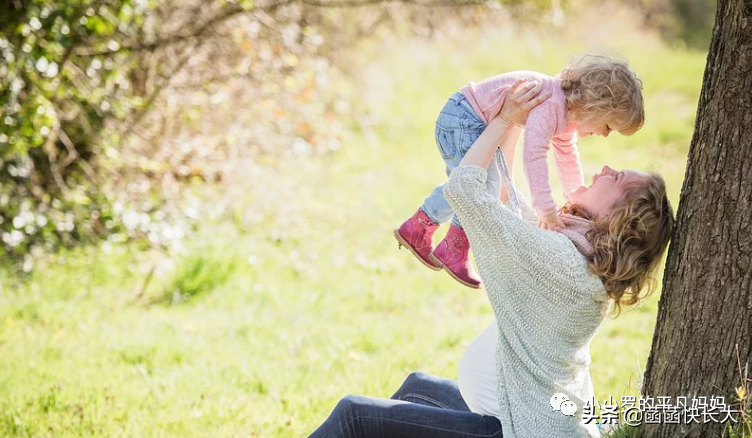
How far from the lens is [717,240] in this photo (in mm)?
2145

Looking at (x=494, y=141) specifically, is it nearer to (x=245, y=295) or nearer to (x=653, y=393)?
(x=653, y=393)

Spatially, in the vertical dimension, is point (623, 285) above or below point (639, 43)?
above

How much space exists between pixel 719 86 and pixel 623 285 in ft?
2.10

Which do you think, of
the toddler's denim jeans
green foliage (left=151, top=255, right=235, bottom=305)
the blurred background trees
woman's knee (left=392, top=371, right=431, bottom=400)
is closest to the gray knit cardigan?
the toddler's denim jeans

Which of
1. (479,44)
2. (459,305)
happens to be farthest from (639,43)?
(459,305)

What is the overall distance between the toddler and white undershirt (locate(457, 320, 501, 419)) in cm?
39

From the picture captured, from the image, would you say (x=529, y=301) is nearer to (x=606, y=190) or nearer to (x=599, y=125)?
(x=606, y=190)

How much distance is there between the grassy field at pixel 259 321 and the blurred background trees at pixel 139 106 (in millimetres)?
290

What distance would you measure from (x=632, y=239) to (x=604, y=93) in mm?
506

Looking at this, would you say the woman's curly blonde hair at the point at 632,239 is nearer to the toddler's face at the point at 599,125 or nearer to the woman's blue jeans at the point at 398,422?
the toddler's face at the point at 599,125

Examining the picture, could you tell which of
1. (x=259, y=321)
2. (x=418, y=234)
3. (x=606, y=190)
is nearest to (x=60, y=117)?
(x=259, y=321)

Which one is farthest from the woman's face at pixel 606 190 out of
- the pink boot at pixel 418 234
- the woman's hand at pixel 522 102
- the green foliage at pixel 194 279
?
the green foliage at pixel 194 279

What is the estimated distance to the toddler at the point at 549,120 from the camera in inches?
97.2

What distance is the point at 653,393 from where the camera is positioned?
2344 millimetres
